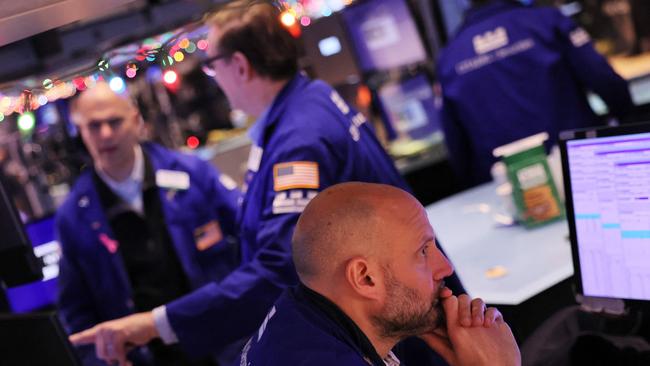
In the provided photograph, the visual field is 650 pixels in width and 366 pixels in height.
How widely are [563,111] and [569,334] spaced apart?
1692 mm

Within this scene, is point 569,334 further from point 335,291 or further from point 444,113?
point 444,113

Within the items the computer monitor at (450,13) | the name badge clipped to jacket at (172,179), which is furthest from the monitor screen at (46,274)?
the computer monitor at (450,13)

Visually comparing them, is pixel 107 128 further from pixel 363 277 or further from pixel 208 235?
pixel 363 277

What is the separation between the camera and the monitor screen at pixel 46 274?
350 cm

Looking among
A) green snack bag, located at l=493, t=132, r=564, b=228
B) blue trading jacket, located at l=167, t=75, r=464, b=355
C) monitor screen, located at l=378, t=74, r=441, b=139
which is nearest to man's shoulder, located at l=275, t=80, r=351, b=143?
blue trading jacket, located at l=167, t=75, r=464, b=355

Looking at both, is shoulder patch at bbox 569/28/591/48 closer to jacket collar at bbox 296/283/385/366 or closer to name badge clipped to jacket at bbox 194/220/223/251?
name badge clipped to jacket at bbox 194/220/223/251

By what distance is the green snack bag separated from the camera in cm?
255

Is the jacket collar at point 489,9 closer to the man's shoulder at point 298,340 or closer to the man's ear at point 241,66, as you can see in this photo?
the man's ear at point 241,66

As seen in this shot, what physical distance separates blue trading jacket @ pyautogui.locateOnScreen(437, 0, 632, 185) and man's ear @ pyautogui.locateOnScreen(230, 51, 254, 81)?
154 cm

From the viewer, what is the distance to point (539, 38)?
10.9 feet

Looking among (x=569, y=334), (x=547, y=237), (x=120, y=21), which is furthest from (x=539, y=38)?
(x=120, y=21)

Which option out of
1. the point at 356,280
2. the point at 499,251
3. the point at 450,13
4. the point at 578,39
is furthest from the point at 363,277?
the point at 450,13

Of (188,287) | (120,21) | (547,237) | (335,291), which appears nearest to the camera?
(335,291)

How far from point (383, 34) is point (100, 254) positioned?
92.3 inches
